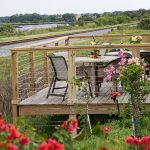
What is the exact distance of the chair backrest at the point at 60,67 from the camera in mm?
9594

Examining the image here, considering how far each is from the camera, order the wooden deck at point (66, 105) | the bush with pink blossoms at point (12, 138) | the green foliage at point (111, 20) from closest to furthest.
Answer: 1. the bush with pink blossoms at point (12, 138)
2. the wooden deck at point (66, 105)
3. the green foliage at point (111, 20)

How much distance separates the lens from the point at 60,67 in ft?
31.9

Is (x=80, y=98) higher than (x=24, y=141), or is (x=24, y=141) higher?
(x=24, y=141)

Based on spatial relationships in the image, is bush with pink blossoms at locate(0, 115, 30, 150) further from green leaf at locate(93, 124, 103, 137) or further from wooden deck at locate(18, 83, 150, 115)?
wooden deck at locate(18, 83, 150, 115)

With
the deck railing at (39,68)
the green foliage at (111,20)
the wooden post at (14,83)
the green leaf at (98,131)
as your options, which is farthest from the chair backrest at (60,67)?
the green foliage at (111,20)

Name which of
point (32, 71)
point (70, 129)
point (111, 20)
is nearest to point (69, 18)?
point (111, 20)

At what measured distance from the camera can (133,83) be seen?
20.7 ft

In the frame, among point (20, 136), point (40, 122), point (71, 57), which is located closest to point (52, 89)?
point (40, 122)

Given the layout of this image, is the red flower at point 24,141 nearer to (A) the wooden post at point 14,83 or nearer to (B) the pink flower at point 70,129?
(B) the pink flower at point 70,129

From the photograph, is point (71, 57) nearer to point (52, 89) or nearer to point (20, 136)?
point (52, 89)

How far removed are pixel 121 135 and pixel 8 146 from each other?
15.4 ft

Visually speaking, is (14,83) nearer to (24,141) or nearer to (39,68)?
(39,68)

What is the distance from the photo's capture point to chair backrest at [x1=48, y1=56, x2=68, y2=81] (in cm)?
959

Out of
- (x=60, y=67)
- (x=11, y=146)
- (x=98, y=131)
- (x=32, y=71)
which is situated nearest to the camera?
(x=11, y=146)
